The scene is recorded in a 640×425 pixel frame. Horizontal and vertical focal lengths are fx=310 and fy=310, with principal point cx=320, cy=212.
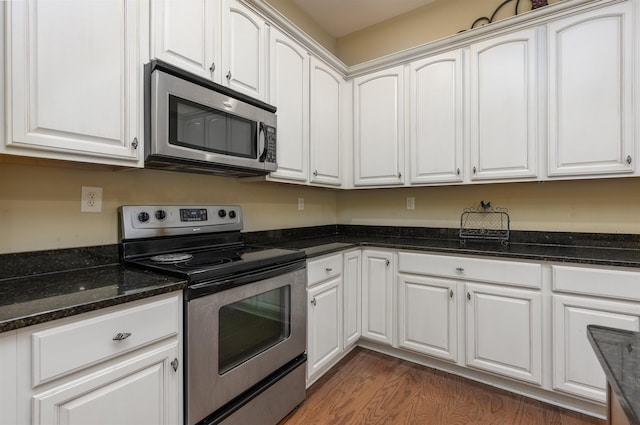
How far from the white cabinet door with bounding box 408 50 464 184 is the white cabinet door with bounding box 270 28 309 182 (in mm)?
876

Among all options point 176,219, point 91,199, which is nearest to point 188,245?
point 176,219

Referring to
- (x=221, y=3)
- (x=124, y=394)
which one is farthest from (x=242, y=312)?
(x=221, y=3)

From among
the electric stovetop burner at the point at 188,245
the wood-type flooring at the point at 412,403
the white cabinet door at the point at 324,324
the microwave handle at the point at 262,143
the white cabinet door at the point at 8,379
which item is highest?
the microwave handle at the point at 262,143

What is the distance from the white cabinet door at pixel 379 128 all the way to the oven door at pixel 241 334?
4.01 ft

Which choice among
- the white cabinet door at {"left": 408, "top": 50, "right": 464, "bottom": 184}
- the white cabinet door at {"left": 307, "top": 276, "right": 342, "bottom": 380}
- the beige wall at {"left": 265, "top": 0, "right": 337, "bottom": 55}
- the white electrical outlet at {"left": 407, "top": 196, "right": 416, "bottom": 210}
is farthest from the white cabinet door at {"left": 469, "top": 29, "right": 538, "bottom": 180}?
the beige wall at {"left": 265, "top": 0, "right": 337, "bottom": 55}

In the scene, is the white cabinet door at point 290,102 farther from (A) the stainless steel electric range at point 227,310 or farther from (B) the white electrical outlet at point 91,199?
(B) the white electrical outlet at point 91,199

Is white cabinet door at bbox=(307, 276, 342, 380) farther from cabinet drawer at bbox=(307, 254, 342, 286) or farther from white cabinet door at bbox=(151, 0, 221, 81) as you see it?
white cabinet door at bbox=(151, 0, 221, 81)

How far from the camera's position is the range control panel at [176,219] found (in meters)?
1.52

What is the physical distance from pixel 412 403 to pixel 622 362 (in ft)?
4.97

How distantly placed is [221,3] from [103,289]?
1.51 meters

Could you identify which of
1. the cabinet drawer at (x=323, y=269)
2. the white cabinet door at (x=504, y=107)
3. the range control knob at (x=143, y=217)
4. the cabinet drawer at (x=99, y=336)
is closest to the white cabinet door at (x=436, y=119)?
the white cabinet door at (x=504, y=107)

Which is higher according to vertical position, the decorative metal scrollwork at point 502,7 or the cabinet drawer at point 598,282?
the decorative metal scrollwork at point 502,7

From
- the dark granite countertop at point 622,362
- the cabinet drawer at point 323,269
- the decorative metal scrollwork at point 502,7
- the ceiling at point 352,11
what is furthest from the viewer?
the ceiling at point 352,11

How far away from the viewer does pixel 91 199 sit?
1.44m
